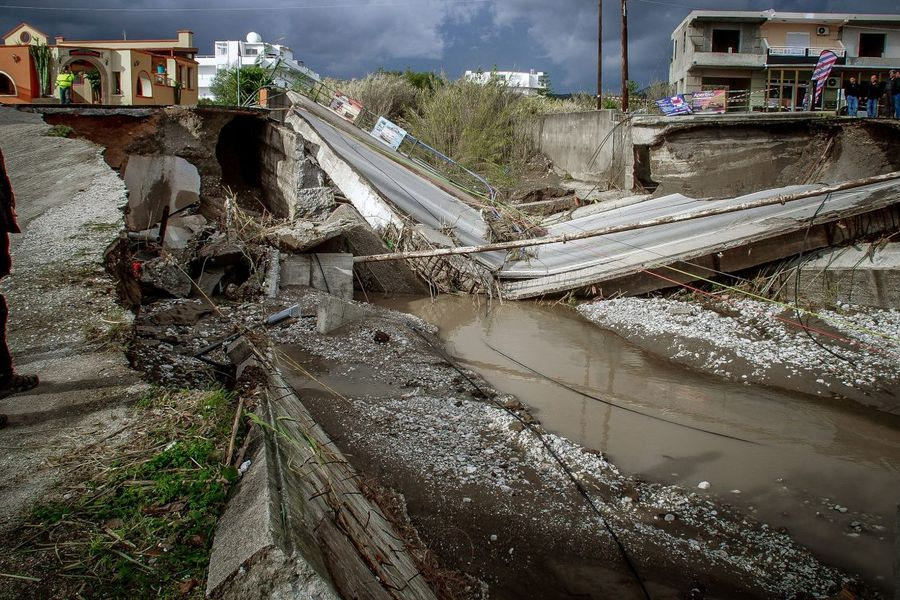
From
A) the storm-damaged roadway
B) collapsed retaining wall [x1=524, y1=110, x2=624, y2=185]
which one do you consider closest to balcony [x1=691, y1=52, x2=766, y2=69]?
collapsed retaining wall [x1=524, y1=110, x2=624, y2=185]

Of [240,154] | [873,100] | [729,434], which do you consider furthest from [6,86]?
[873,100]

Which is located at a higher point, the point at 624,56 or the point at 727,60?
the point at 727,60

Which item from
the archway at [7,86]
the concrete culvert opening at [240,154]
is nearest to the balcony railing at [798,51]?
the concrete culvert opening at [240,154]

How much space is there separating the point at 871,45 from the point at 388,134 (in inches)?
1573

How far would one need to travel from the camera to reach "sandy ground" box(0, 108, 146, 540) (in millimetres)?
3078

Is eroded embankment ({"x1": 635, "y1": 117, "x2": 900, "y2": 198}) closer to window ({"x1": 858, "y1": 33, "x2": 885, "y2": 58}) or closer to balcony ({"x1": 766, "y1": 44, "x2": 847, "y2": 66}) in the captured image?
balcony ({"x1": 766, "y1": 44, "x2": 847, "y2": 66})

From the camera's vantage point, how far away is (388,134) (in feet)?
47.4

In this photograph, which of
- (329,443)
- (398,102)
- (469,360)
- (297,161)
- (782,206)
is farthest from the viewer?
(398,102)

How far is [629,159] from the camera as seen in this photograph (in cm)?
1480

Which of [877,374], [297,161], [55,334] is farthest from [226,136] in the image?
[877,374]

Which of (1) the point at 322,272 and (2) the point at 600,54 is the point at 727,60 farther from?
(1) the point at 322,272

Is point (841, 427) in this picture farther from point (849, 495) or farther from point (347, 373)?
point (347, 373)

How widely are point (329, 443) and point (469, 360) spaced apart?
→ 3222mm

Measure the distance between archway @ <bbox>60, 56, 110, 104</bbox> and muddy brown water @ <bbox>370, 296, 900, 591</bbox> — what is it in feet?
68.2
